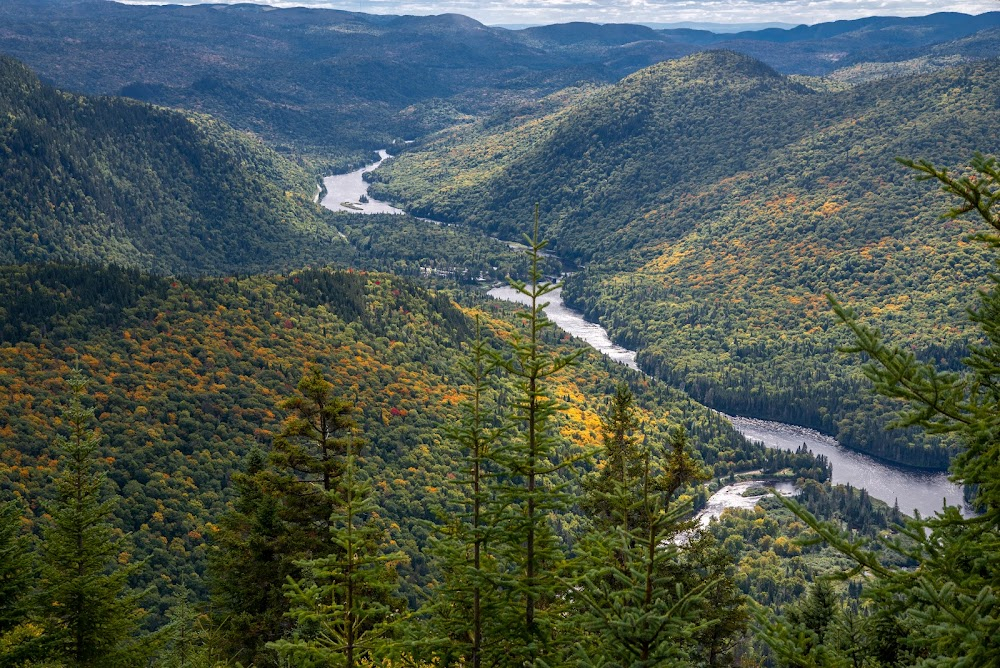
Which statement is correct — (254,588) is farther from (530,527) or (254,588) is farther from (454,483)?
(530,527)

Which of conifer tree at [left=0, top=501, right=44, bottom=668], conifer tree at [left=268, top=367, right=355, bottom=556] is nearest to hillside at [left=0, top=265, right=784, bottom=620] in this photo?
conifer tree at [left=268, top=367, right=355, bottom=556]

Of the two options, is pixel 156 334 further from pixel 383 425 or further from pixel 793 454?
pixel 793 454

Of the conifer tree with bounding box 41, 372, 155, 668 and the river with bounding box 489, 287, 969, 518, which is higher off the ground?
the conifer tree with bounding box 41, 372, 155, 668

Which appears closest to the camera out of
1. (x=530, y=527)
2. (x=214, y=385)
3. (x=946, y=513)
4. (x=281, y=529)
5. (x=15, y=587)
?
(x=946, y=513)

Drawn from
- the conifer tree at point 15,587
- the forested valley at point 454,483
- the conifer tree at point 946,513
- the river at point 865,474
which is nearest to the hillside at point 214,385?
the forested valley at point 454,483

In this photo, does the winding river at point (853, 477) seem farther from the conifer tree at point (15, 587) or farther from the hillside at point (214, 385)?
the conifer tree at point (15, 587)

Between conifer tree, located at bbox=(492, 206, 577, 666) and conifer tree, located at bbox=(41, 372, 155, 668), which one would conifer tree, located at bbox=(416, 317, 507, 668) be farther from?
conifer tree, located at bbox=(41, 372, 155, 668)

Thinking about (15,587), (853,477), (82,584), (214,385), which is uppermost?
(15,587)

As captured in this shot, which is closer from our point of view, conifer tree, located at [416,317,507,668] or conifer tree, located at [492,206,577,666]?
conifer tree, located at [416,317,507,668]

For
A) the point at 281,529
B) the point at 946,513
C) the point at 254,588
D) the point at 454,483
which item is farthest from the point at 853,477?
the point at 946,513

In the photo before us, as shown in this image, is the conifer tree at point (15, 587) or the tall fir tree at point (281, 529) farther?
the tall fir tree at point (281, 529)

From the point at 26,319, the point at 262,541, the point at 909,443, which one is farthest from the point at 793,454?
the point at 262,541
